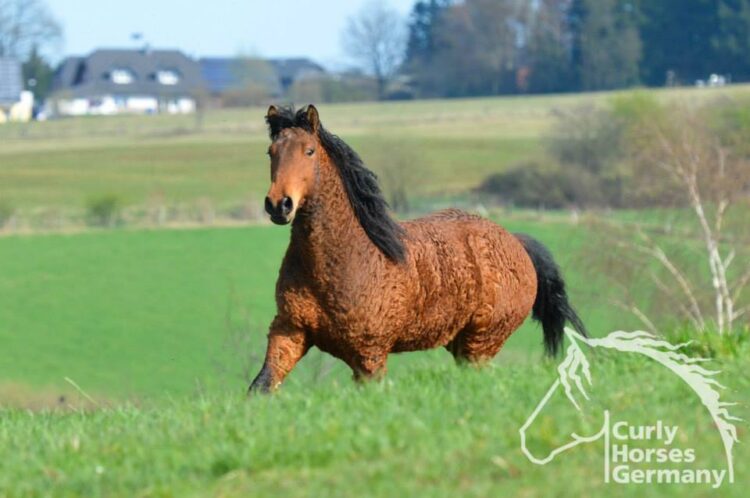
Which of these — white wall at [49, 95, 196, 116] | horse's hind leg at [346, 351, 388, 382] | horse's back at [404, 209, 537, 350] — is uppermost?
horse's back at [404, 209, 537, 350]

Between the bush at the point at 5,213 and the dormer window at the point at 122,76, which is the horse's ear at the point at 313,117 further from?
the dormer window at the point at 122,76

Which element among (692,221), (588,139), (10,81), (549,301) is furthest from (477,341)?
(10,81)

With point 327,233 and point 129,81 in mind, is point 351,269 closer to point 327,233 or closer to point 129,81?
point 327,233

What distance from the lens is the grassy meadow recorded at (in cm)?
575

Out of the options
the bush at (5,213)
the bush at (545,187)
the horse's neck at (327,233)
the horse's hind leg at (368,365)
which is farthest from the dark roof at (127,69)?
the horse's hind leg at (368,365)

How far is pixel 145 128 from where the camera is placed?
3802 inches

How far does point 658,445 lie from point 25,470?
2757mm

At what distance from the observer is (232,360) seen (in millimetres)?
35906

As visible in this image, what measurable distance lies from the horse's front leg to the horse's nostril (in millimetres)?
774

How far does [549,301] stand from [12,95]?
115 m

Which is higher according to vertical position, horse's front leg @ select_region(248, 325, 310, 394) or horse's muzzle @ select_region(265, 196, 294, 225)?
horse's muzzle @ select_region(265, 196, 294, 225)

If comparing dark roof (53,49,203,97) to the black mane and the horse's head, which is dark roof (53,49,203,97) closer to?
the black mane

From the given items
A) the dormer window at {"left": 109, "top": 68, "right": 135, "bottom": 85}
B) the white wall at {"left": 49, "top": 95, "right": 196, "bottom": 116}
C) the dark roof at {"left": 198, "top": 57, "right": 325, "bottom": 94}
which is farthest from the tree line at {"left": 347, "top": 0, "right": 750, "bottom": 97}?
the dormer window at {"left": 109, "top": 68, "right": 135, "bottom": 85}

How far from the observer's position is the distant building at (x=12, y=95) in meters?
120
